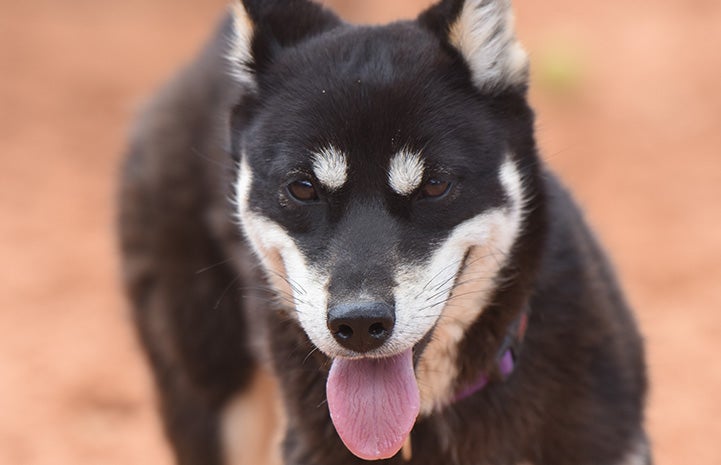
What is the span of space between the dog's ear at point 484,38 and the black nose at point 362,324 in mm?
892

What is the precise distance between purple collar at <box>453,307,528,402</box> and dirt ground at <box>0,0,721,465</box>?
1372 mm

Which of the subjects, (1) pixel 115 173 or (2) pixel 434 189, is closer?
(2) pixel 434 189

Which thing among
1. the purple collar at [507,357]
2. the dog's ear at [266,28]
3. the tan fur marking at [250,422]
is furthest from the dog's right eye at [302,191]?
the tan fur marking at [250,422]

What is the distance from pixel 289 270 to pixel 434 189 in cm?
52

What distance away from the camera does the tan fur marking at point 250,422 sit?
18.8 feet

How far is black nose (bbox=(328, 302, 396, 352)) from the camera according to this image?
3.46 meters

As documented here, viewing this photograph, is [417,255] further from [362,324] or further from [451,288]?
[362,324]

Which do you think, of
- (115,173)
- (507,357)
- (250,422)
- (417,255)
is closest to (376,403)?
(417,255)

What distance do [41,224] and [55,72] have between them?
2.74 metres

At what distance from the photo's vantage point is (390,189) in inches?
145

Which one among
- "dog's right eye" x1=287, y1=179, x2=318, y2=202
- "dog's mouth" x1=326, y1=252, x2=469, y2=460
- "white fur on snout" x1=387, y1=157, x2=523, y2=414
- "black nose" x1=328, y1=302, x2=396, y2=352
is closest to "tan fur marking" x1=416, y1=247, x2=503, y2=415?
"white fur on snout" x1=387, y1=157, x2=523, y2=414

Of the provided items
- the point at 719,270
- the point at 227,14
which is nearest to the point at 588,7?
the point at 719,270

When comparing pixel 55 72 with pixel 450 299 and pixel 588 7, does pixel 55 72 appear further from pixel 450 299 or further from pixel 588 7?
pixel 450 299

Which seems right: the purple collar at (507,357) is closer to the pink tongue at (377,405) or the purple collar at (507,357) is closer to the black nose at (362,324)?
the pink tongue at (377,405)
